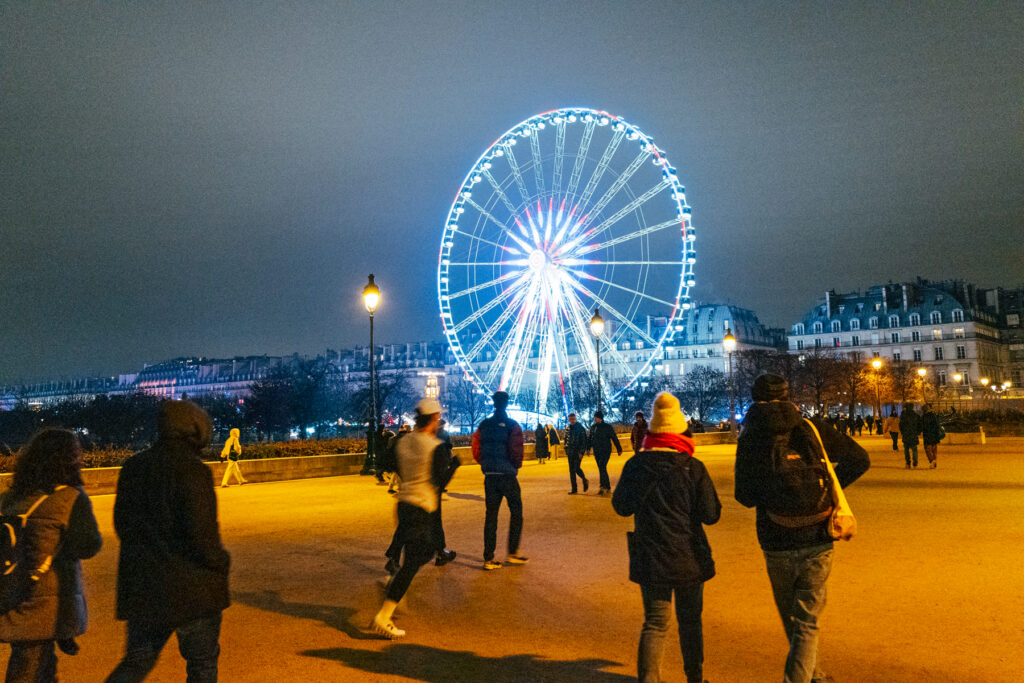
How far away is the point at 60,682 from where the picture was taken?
614 cm

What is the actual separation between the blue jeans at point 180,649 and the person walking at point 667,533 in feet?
7.58

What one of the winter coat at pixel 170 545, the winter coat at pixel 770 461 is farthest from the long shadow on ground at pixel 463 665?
the winter coat at pixel 170 545

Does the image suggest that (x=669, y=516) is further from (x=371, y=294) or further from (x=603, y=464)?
(x=371, y=294)

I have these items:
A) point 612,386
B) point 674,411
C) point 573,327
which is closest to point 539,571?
point 674,411

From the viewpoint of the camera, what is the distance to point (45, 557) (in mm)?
A: 4785

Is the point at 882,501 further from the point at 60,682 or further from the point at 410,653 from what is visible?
the point at 60,682

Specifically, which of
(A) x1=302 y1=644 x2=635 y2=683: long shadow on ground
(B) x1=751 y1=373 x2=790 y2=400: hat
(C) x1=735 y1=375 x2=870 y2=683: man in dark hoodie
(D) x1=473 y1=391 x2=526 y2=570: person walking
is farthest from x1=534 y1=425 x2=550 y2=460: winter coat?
(B) x1=751 y1=373 x2=790 y2=400: hat

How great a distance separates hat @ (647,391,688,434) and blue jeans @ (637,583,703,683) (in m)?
0.91

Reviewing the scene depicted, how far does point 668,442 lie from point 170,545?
2.83 m

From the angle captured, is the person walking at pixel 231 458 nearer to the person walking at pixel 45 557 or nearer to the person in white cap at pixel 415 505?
the person in white cap at pixel 415 505

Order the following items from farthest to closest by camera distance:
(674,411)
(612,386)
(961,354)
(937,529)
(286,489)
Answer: (961,354)
(612,386)
(286,489)
(937,529)
(674,411)

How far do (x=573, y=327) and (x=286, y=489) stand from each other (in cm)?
1371

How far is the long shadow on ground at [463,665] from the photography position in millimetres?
6004

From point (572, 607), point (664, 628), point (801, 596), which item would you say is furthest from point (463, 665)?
point (801, 596)
